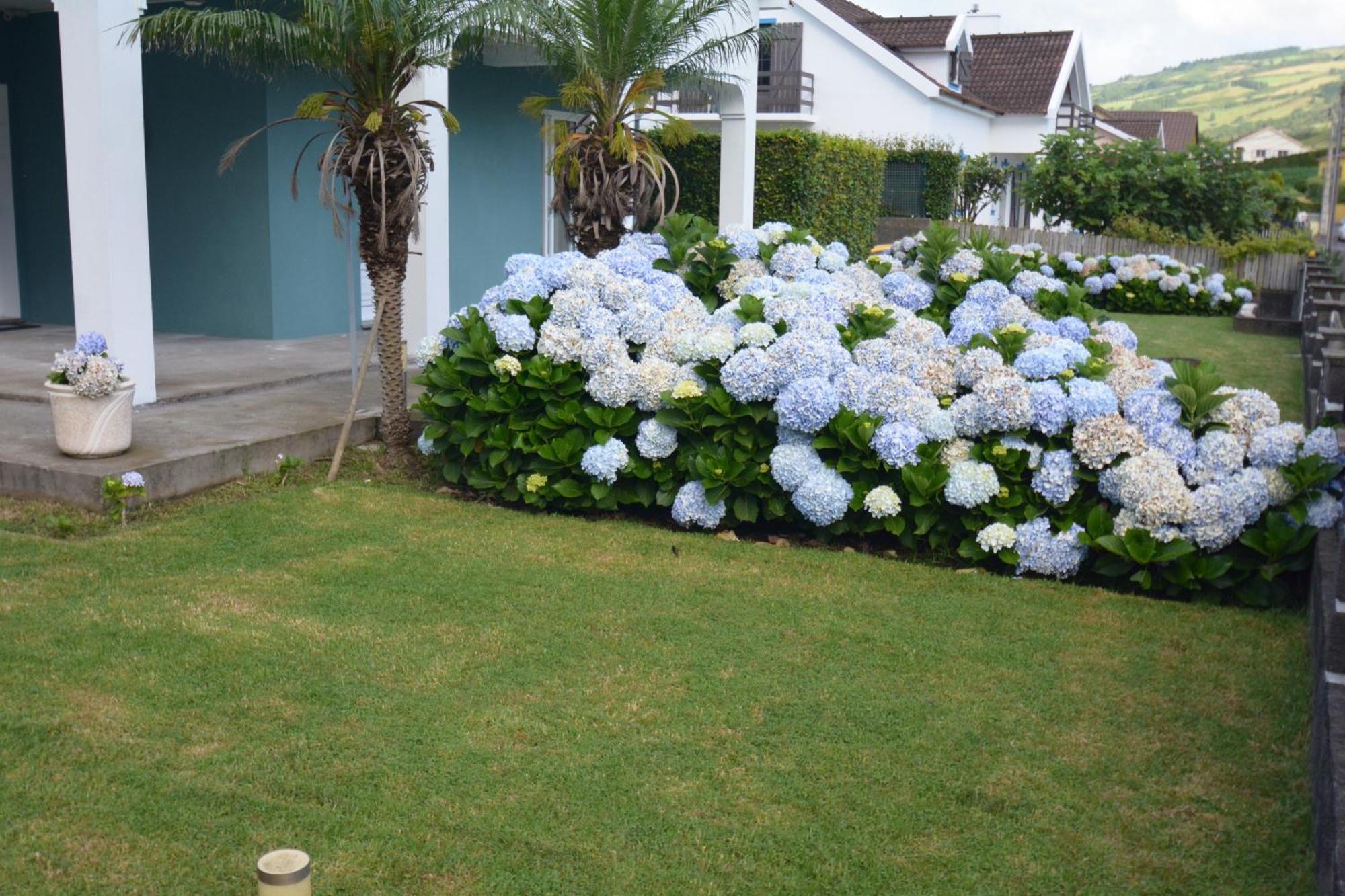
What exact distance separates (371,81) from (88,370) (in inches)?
89.4

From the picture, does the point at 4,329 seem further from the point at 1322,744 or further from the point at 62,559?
the point at 1322,744

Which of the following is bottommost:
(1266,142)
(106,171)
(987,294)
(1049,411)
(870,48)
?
(1049,411)

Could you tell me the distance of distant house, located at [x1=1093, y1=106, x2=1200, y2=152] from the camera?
60000 mm

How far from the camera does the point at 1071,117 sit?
40.8m

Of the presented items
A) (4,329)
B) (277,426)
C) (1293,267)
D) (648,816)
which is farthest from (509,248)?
(1293,267)

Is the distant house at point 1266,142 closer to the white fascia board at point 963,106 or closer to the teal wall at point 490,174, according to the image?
the white fascia board at point 963,106

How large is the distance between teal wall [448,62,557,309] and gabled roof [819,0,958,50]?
21861 millimetres

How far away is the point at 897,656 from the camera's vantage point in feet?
16.6

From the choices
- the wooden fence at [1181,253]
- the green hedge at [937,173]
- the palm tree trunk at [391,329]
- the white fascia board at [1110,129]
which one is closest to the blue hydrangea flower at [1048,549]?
the palm tree trunk at [391,329]

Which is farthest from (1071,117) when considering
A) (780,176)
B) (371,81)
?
(371,81)

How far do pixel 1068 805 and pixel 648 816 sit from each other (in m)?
1.26

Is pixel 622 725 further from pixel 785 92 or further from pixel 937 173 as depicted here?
pixel 785 92

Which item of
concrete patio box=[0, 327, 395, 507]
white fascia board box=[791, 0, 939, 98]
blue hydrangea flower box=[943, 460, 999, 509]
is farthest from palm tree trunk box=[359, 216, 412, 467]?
white fascia board box=[791, 0, 939, 98]

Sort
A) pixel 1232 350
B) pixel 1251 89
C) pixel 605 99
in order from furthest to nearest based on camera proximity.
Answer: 1. pixel 1251 89
2. pixel 1232 350
3. pixel 605 99
